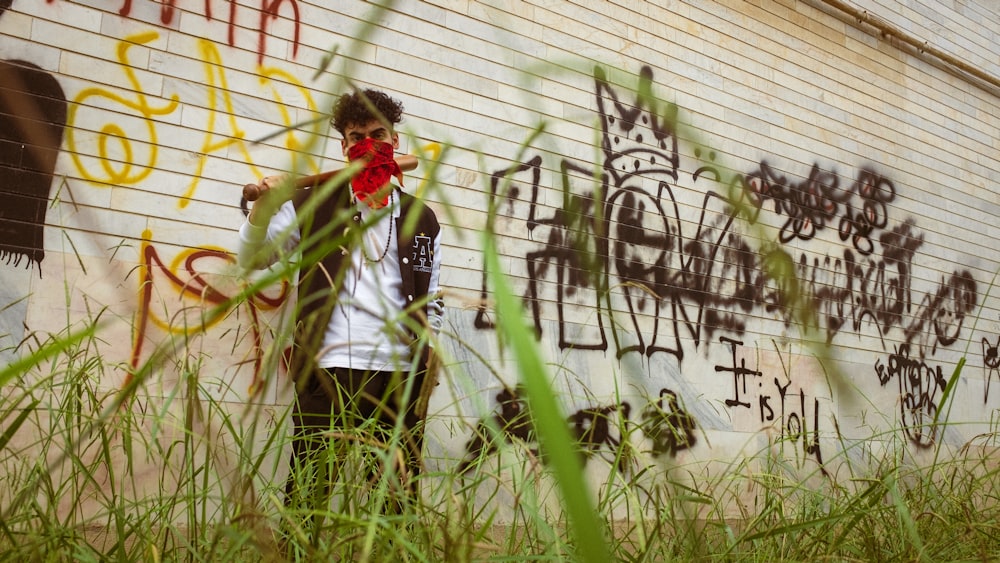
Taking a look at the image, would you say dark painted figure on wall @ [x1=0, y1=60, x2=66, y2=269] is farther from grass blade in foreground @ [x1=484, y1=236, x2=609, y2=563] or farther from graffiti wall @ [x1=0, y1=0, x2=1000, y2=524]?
grass blade in foreground @ [x1=484, y1=236, x2=609, y2=563]

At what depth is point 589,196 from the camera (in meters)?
4.75

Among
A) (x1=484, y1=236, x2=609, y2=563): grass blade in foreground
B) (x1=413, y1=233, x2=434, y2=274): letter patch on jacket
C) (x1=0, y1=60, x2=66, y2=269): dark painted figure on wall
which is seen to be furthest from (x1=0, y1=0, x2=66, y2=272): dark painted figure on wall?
(x1=484, y1=236, x2=609, y2=563): grass blade in foreground

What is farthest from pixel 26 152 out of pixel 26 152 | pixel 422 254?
pixel 422 254

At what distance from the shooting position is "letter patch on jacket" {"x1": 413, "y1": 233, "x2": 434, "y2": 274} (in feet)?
9.32

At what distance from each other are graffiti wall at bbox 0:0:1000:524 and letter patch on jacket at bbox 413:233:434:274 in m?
0.21

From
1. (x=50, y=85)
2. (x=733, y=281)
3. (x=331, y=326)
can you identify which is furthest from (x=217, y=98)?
(x=733, y=281)

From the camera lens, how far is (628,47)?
16.2ft

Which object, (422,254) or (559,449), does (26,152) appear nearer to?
(422,254)

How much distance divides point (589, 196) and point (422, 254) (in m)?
2.10

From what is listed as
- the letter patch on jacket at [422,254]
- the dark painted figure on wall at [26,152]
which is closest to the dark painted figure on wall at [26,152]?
the dark painted figure on wall at [26,152]

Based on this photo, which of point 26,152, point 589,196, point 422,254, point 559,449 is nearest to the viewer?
point 559,449

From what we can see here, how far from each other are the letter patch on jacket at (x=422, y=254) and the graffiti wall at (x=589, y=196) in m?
0.21

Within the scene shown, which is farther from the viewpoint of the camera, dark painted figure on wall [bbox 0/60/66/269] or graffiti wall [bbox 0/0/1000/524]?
dark painted figure on wall [bbox 0/60/66/269]

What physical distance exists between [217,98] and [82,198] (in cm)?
73
